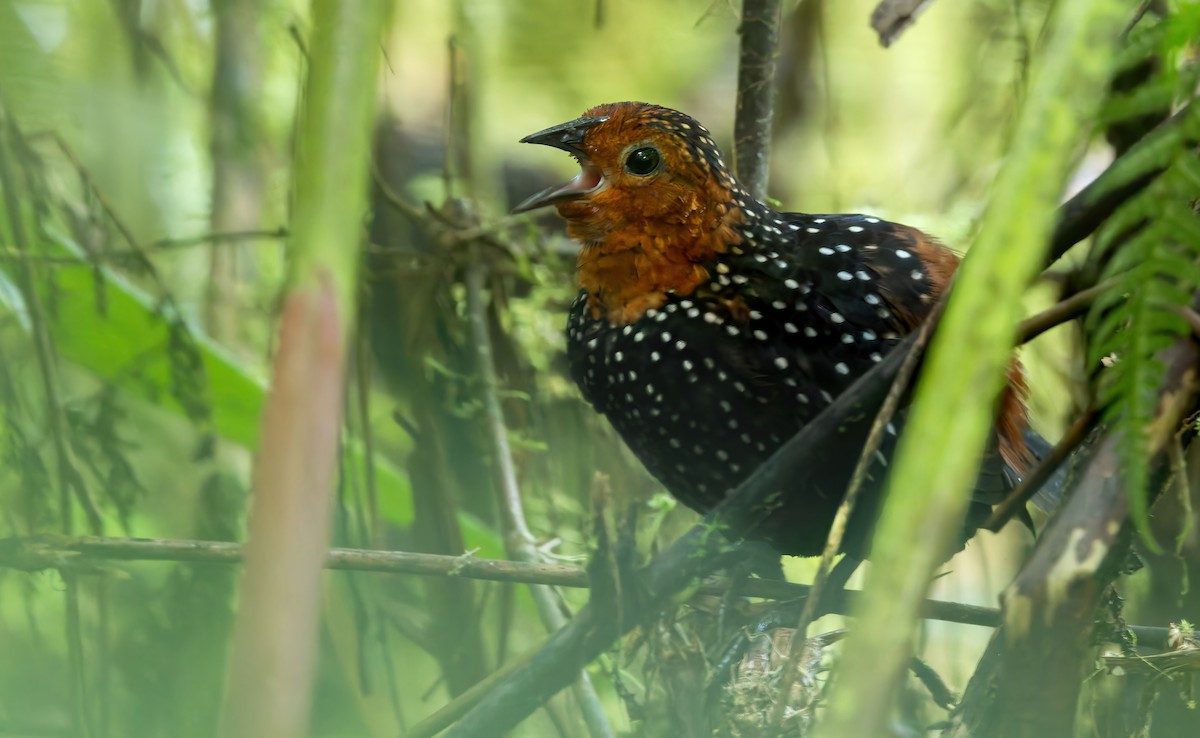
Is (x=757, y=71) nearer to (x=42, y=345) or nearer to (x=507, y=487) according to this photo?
(x=507, y=487)

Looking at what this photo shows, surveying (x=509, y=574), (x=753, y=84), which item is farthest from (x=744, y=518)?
(x=753, y=84)

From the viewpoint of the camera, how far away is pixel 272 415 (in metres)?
0.53

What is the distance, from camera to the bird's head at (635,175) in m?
1.32

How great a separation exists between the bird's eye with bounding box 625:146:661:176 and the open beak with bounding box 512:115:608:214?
0.04 m

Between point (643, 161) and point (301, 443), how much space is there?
87cm

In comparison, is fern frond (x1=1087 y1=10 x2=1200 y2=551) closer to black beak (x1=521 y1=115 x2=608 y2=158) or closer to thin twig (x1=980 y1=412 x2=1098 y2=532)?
thin twig (x1=980 y1=412 x2=1098 y2=532)

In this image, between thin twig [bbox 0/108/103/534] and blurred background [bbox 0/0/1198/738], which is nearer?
thin twig [bbox 0/108/103/534]

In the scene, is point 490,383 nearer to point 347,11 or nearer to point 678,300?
point 678,300

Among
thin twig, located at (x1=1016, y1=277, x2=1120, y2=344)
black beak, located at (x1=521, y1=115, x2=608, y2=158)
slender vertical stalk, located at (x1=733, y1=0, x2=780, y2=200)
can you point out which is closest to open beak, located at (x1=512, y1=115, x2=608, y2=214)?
black beak, located at (x1=521, y1=115, x2=608, y2=158)

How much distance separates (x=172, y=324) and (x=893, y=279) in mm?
1006

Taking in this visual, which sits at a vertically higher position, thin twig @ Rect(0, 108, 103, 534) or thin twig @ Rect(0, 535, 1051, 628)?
thin twig @ Rect(0, 108, 103, 534)

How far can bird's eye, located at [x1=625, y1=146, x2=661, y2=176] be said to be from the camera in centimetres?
132

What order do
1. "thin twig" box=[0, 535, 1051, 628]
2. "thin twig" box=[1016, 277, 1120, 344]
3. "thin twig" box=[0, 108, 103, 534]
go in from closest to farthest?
"thin twig" box=[1016, 277, 1120, 344] < "thin twig" box=[0, 535, 1051, 628] < "thin twig" box=[0, 108, 103, 534]

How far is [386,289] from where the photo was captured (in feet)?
6.60
